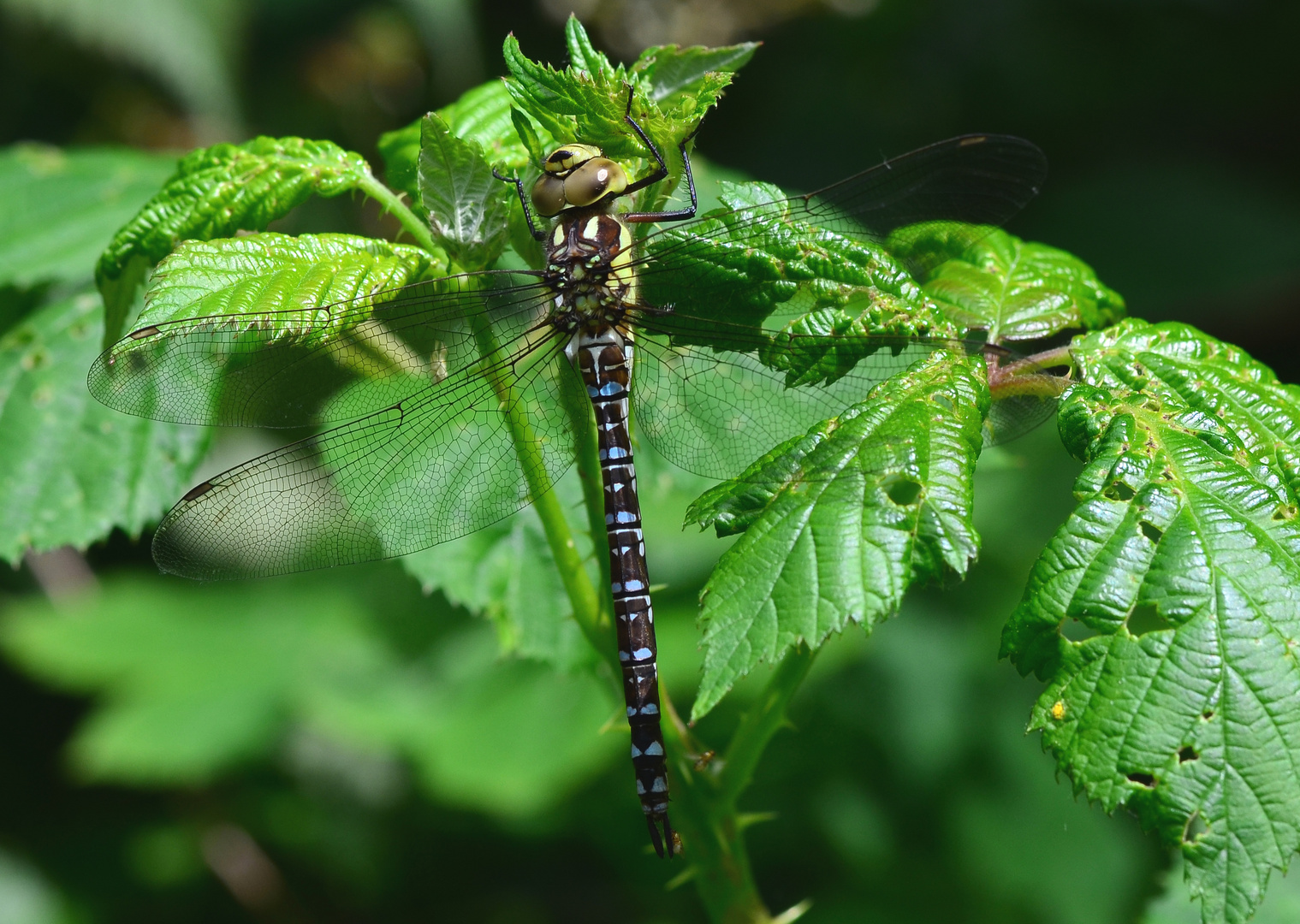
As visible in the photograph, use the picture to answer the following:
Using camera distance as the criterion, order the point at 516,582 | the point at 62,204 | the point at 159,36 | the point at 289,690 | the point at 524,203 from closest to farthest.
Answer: the point at 524,203 < the point at 516,582 < the point at 62,204 < the point at 289,690 < the point at 159,36

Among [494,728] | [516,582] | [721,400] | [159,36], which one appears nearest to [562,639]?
[516,582]

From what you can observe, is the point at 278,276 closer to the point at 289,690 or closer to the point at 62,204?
the point at 62,204

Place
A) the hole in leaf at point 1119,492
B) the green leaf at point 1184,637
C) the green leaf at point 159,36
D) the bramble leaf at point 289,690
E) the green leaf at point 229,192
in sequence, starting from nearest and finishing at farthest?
the green leaf at point 1184,637 < the hole in leaf at point 1119,492 < the green leaf at point 229,192 < the bramble leaf at point 289,690 < the green leaf at point 159,36

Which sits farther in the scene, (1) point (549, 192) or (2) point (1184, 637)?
(1) point (549, 192)

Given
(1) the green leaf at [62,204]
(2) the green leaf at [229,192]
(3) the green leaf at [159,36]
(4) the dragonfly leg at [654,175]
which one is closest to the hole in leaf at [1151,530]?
(4) the dragonfly leg at [654,175]

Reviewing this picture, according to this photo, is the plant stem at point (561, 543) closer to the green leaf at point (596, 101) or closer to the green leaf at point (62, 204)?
the green leaf at point (596, 101)

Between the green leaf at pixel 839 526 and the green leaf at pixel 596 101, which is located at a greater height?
the green leaf at pixel 596 101

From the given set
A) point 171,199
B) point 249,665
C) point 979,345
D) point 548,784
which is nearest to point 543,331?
point 171,199
